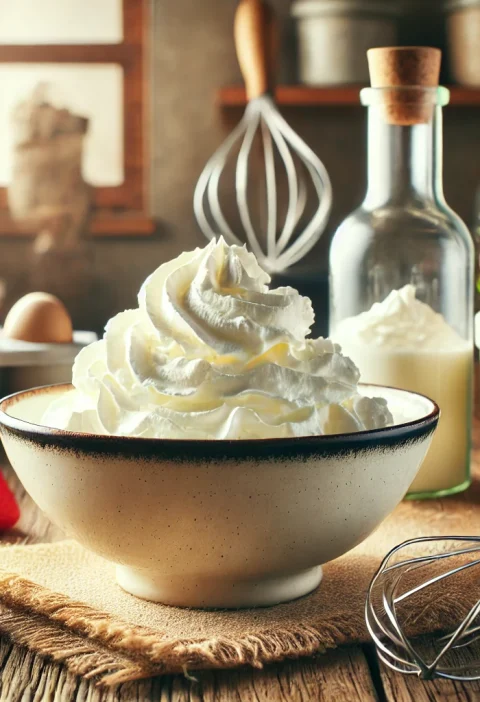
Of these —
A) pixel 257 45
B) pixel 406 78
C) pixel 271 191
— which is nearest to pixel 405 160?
pixel 406 78

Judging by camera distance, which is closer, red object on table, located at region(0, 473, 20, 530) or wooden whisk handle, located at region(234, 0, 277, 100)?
red object on table, located at region(0, 473, 20, 530)

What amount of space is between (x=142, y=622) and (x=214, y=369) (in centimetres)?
16

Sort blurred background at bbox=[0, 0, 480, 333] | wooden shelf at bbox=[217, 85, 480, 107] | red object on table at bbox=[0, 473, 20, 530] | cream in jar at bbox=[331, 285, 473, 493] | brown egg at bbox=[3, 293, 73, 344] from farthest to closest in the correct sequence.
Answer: blurred background at bbox=[0, 0, 480, 333] → wooden shelf at bbox=[217, 85, 480, 107] → brown egg at bbox=[3, 293, 73, 344] → cream in jar at bbox=[331, 285, 473, 493] → red object on table at bbox=[0, 473, 20, 530]

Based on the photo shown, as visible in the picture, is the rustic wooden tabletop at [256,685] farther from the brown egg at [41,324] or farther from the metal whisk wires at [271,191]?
the metal whisk wires at [271,191]

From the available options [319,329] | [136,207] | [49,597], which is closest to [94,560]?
[49,597]

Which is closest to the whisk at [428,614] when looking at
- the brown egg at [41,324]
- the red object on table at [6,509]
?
the red object on table at [6,509]

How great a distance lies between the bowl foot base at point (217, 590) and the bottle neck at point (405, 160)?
44cm

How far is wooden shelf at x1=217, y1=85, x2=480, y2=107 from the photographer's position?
5.30 ft

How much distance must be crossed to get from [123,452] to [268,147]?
1290mm

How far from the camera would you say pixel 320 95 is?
1624mm

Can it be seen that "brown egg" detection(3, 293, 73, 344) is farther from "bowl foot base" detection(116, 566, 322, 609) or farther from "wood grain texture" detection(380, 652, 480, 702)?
"wood grain texture" detection(380, 652, 480, 702)

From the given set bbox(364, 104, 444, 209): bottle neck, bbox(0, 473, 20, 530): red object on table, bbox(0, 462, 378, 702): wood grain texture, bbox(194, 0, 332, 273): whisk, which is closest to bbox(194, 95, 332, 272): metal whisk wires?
bbox(194, 0, 332, 273): whisk

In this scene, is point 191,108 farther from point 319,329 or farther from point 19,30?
point 319,329

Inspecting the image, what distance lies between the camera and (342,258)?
2.98 ft
